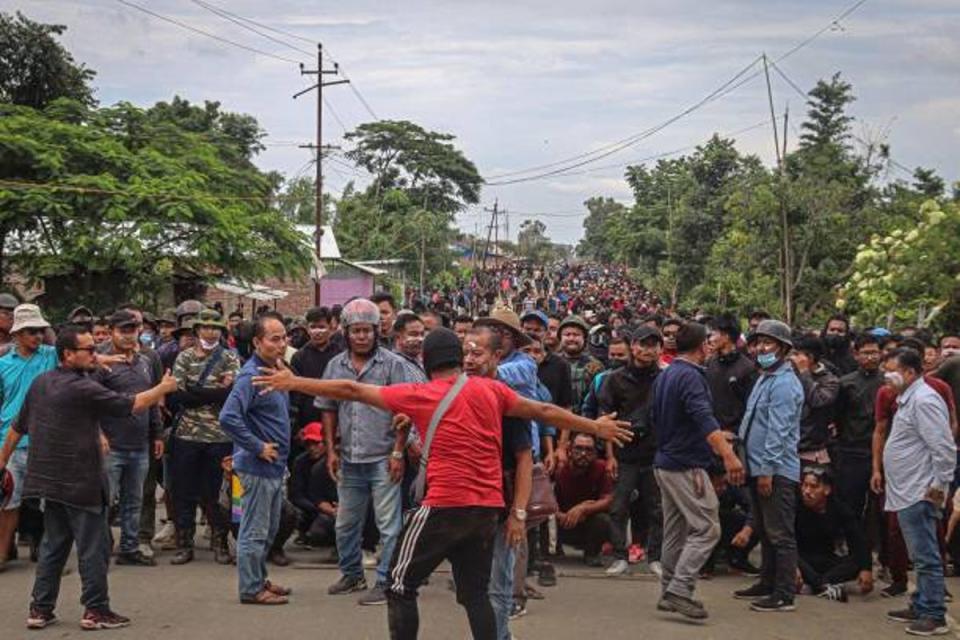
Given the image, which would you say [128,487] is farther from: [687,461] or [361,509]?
[687,461]

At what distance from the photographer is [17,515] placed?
307 inches

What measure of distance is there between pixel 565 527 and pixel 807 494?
6.32 ft

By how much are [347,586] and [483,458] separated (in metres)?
2.75

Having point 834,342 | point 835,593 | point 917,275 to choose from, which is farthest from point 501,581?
point 917,275

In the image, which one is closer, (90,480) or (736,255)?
(90,480)

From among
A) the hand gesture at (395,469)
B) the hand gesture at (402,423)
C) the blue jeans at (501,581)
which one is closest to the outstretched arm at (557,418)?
the blue jeans at (501,581)

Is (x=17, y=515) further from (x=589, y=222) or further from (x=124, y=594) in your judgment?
(x=589, y=222)

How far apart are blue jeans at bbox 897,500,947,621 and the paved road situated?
0.81 ft

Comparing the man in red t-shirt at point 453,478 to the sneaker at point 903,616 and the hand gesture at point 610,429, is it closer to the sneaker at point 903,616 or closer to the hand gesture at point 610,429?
the hand gesture at point 610,429

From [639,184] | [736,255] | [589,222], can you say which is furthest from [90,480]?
[589,222]

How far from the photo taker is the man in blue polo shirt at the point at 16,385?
7652 millimetres

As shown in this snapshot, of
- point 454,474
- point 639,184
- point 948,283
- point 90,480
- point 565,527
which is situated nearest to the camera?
point 454,474

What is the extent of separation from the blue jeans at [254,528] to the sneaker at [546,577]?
2036 mm

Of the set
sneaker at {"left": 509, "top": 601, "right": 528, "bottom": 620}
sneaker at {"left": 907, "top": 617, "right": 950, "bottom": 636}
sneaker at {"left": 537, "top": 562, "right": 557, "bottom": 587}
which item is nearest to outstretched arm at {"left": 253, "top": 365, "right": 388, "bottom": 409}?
sneaker at {"left": 509, "top": 601, "right": 528, "bottom": 620}
